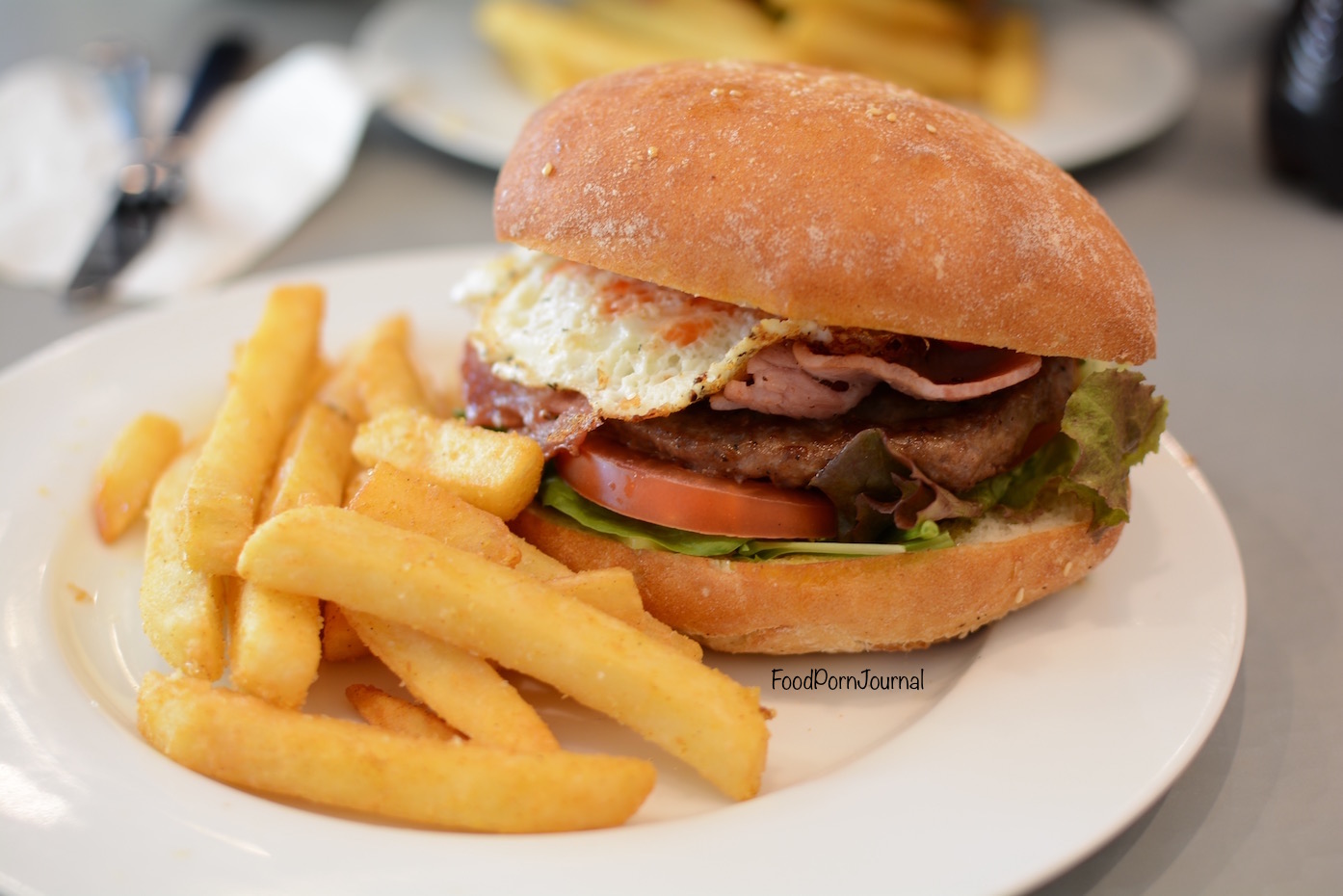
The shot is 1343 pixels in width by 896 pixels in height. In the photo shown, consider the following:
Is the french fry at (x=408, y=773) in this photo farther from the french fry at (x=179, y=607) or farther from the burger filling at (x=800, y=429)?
the burger filling at (x=800, y=429)

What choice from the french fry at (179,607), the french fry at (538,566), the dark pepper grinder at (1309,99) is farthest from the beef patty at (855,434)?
the dark pepper grinder at (1309,99)

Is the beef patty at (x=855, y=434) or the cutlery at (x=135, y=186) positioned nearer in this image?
the beef patty at (x=855, y=434)

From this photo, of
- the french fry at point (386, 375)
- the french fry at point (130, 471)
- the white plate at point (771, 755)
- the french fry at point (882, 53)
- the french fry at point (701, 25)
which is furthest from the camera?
the french fry at point (701, 25)

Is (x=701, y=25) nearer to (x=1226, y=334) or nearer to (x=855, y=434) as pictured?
(x=1226, y=334)

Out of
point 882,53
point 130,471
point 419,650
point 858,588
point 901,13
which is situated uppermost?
point 901,13

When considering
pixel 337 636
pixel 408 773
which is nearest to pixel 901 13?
pixel 337 636

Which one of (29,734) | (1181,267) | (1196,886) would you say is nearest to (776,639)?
(1196,886)

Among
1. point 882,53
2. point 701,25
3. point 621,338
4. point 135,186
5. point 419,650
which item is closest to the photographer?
point 419,650
